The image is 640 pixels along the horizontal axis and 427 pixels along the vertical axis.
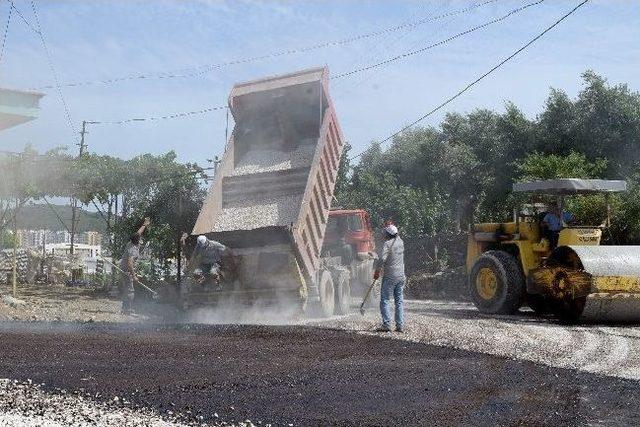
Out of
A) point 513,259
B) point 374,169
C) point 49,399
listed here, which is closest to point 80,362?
point 49,399

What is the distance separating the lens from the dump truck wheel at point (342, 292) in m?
12.2

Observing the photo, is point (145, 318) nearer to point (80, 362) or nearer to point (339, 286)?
point (339, 286)

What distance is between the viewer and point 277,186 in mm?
11727

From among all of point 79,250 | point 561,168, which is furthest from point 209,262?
point 79,250

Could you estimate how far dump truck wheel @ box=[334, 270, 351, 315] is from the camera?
12.2 m

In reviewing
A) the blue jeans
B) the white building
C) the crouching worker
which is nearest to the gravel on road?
the blue jeans

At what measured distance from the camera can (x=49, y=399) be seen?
4.50 meters

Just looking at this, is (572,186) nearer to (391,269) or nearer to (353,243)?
(391,269)

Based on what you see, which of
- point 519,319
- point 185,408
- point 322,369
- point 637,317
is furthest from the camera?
point 519,319

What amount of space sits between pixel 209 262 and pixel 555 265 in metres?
5.23

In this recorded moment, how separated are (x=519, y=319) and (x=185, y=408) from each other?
7461 millimetres

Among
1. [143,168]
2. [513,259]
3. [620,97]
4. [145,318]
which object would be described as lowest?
[145,318]

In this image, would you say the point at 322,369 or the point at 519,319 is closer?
the point at 322,369

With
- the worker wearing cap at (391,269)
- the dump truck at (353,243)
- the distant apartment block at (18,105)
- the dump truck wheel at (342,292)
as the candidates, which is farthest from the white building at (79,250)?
the worker wearing cap at (391,269)
